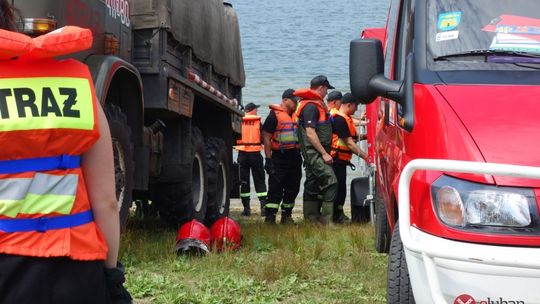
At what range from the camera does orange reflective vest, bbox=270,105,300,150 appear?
11594 millimetres

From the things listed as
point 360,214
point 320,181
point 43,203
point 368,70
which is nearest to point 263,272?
point 368,70

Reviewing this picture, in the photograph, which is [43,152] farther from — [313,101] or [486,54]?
[313,101]

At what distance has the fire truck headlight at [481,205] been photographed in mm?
2859

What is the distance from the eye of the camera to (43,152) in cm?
194

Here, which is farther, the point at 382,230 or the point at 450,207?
the point at 382,230

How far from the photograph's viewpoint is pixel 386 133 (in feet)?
16.1

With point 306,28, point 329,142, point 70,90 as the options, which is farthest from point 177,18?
point 306,28

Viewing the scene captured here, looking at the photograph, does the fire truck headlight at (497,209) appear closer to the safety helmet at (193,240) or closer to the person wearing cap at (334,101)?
the safety helmet at (193,240)

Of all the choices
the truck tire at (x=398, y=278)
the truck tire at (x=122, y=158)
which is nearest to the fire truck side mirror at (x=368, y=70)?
the truck tire at (x=398, y=278)

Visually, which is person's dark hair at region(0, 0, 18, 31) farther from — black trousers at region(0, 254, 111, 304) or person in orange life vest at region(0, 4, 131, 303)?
black trousers at region(0, 254, 111, 304)

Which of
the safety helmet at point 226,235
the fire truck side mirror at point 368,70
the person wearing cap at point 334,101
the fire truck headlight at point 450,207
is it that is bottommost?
the safety helmet at point 226,235

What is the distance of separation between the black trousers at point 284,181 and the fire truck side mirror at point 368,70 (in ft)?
25.5

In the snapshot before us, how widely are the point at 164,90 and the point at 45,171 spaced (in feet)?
15.3

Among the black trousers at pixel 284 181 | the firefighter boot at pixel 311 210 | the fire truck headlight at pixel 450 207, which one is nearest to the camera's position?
the fire truck headlight at pixel 450 207
